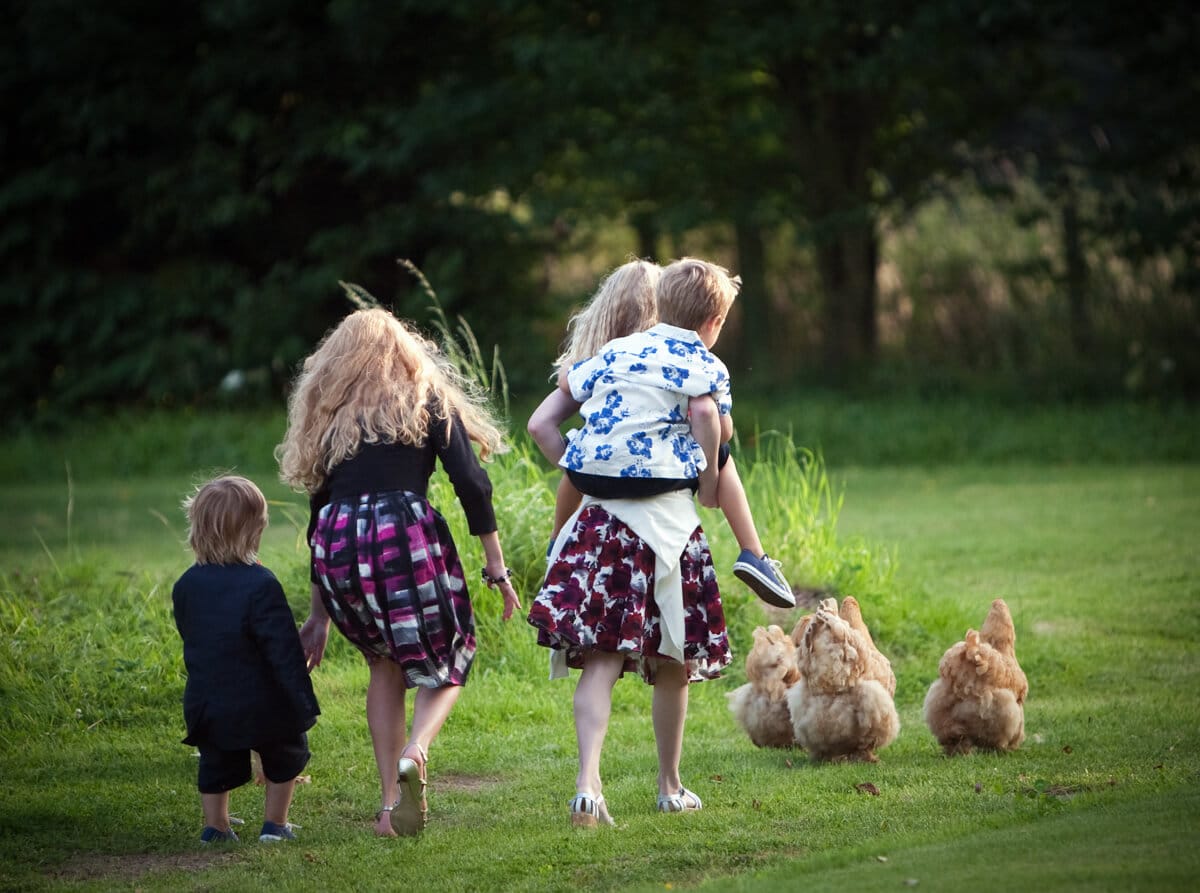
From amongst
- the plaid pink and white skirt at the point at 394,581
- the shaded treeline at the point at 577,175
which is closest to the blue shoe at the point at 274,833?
the plaid pink and white skirt at the point at 394,581

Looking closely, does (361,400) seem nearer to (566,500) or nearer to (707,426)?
(566,500)

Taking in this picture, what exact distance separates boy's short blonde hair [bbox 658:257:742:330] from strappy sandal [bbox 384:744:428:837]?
158cm

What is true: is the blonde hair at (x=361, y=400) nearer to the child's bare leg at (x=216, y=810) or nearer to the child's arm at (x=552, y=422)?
the child's arm at (x=552, y=422)

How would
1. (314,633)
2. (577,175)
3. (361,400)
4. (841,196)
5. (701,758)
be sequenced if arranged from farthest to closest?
(577,175) < (841,196) < (701,758) < (314,633) < (361,400)

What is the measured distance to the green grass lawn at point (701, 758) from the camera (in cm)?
432

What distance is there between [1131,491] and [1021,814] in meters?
7.70

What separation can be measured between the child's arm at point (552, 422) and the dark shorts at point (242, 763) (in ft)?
3.94

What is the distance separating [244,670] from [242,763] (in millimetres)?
316

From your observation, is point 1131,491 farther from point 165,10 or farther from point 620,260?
point 165,10

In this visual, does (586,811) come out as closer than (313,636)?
Yes

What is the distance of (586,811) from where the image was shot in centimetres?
471

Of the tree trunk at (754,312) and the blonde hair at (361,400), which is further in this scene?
the tree trunk at (754,312)

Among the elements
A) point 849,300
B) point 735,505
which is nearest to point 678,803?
point 735,505

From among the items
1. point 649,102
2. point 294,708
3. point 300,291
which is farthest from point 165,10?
point 294,708
